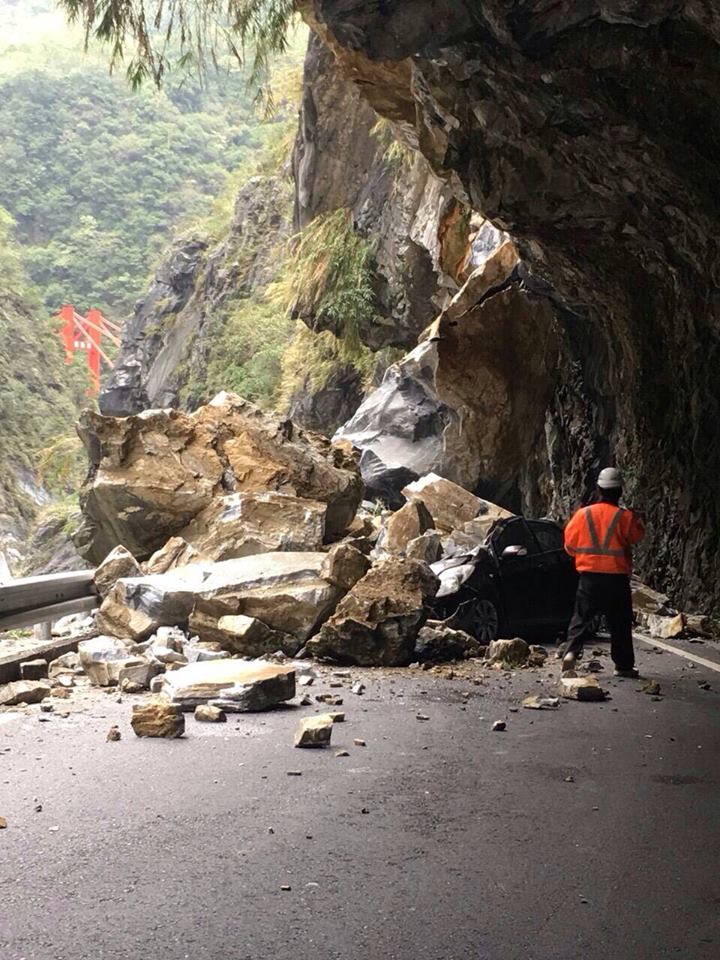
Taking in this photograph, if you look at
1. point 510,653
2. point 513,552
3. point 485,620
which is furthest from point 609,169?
point 510,653

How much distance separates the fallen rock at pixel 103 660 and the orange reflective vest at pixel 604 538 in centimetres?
388

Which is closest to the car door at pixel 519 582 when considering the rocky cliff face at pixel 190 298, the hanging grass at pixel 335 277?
the hanging grass at pixel 335 277

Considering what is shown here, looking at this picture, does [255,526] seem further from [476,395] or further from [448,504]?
[476,395]

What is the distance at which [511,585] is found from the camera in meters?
11.1

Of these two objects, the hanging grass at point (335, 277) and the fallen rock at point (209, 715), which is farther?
the hanging grass at point (335, 277)

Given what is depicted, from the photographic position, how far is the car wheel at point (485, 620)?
422 inches

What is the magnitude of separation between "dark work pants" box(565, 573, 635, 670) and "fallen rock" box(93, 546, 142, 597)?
433cm

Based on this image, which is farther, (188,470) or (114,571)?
(188,470)

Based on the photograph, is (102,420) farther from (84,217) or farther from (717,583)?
(84,217)

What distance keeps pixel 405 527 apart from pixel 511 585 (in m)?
1.92

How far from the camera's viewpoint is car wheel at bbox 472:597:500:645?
10.7 meters

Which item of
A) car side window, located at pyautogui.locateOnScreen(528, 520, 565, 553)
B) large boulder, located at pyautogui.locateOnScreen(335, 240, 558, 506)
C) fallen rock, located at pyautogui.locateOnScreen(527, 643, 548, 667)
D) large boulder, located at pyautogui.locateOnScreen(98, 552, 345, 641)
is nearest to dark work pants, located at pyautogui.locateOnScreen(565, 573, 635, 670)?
fallen rock, located at pyautogui.locateOnScreen(527, 643, 548, 667)

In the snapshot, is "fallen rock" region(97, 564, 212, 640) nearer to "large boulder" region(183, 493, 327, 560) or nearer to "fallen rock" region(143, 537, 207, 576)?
"fallen rock" region(143, 537, 207, 576)

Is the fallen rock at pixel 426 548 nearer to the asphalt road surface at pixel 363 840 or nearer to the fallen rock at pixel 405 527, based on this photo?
the fallen rock at pixel 405 527
